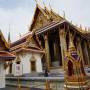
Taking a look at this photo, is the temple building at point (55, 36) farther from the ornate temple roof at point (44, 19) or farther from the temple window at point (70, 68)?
the temple window at point (70, 68)

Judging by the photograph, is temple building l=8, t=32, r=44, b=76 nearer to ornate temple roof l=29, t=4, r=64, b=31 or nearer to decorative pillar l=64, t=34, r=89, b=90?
ornate temple roof l=29, t=4, r=64, b=31

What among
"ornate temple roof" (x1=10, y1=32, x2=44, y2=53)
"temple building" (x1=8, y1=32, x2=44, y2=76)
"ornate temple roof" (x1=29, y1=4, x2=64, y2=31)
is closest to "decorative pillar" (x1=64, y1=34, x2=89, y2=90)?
"temple building" (x1=8, y1=32, x2=44, y2=76)

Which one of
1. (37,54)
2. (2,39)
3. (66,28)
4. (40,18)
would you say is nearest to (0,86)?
(2,39)

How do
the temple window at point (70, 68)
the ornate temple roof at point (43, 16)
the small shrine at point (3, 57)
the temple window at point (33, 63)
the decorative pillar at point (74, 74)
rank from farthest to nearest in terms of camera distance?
the ornate temple roof at point (43, 16), the temple window at point (33, 63), the small shrine at point (3, 57), the temple window at point (70, 68), the decorative pillar at point (74, 74)

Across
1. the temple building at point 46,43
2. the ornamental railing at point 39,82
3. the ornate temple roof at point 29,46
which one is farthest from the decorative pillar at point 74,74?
the ornate temple roof at point 29,46

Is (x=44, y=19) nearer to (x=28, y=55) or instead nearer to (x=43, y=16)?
(x=43, y=16)

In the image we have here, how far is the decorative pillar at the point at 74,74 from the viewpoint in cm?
790

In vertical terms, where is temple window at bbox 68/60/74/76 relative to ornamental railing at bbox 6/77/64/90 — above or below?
above

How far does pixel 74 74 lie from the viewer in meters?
8.26

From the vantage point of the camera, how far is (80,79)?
26.3ft

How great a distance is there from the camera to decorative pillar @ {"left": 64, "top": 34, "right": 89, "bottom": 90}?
311 inches

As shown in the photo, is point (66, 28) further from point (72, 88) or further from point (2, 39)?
point (72, 88)

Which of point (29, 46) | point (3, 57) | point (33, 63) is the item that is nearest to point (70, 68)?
point (3, 57)

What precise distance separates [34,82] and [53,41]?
10.1 meters
